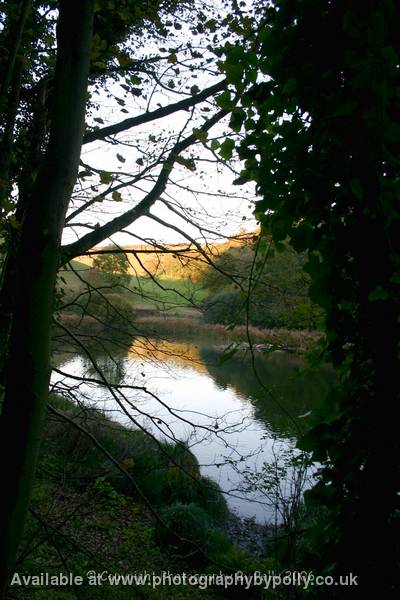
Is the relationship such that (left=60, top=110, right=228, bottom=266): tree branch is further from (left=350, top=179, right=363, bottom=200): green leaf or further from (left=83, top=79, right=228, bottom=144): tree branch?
(left=350, top=179, right=363, bottom=200): green leaf

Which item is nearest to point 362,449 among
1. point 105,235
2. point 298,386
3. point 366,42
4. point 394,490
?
point 394,490

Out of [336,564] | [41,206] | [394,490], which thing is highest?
[41,206]

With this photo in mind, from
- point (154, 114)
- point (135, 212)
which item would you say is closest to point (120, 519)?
point (135, 212)

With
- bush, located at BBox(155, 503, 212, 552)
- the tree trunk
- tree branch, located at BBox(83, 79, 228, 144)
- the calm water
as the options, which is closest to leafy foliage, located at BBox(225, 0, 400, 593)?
the tree trunk

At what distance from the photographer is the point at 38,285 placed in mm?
1100

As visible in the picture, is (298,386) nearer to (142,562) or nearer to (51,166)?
(142,562)

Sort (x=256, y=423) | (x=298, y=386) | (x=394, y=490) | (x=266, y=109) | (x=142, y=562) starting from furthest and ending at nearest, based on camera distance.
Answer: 1. (x=298, y=386)
2. (x=256, y=423)
3. (x=142, y=562)
4. (x=266, y=109)
5. (x=394, y=490)

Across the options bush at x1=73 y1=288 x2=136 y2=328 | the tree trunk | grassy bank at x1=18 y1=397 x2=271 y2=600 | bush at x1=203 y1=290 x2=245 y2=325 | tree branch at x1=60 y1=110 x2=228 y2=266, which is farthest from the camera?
grassy bank at x1=18 y1=397 x2=271 y2=600

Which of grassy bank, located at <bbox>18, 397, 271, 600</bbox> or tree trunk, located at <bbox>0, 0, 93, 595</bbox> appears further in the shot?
grassy bank, located at <bbox>18, 397, 271, 600</bbox>

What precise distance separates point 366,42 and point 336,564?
1.07m

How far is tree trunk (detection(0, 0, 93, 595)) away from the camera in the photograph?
1.07 m

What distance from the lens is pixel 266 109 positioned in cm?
118

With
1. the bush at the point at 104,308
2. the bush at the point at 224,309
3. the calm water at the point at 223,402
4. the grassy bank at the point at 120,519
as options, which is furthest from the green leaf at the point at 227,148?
the calm water at the point at 223,402

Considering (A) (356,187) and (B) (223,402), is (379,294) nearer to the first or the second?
(A) (356,187)
